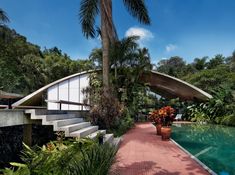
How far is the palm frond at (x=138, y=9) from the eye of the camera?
1432 centimetres

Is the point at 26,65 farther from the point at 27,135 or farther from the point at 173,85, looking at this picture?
the point at 27,135

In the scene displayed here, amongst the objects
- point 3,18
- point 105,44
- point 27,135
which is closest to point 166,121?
point 105,44

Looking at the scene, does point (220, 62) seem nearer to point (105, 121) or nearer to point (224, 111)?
point (224, 111)

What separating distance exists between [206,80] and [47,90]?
21737 mm

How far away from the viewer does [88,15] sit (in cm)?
1447

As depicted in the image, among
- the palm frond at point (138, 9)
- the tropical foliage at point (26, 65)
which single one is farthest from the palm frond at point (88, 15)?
the tropical foliage at point (26, 65)

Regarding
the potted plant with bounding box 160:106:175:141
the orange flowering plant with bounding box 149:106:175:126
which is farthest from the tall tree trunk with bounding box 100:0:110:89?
the potted plant with bounding box 160:106:175:141

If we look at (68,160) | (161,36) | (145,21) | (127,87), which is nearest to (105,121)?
(145,21)

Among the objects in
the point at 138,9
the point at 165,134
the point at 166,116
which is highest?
the point at 138,9

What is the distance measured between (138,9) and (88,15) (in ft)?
8.85

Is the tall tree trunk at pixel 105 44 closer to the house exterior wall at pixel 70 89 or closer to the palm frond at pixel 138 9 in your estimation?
the palm frond at pixel 138 9

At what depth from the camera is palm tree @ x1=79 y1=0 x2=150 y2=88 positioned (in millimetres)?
13383

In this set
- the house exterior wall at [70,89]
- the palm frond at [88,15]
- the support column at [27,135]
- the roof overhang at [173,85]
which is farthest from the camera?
the roof overhang at [173,85]

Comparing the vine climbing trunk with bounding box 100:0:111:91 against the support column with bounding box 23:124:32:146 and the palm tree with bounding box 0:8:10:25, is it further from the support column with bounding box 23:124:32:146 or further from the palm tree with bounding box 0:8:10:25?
the palm tree with bounding box 0:8:10:25
